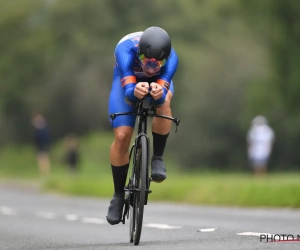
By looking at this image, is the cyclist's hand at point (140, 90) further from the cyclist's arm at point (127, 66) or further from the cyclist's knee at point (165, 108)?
the cyclist's knee at point (165, 108)

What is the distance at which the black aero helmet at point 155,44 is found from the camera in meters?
9.46

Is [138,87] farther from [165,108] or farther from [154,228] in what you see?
[154,228]

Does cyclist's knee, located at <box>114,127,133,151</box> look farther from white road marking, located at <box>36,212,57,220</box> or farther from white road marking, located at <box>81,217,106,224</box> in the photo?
white road marking, located at <box>36,212,57,220</box>

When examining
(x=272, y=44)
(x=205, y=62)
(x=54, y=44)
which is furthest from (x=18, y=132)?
(x=272, y=44)

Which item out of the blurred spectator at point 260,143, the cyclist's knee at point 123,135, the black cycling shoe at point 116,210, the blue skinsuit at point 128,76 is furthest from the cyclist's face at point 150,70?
the blurred spectator at point 260,143

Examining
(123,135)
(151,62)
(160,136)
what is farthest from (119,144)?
(151,62)

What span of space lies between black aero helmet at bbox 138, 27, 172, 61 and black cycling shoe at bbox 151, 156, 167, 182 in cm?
116

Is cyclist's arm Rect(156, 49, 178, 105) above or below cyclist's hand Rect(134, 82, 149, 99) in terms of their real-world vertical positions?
above

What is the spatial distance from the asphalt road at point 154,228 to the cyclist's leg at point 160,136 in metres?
0.65

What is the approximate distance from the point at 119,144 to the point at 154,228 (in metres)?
2.19

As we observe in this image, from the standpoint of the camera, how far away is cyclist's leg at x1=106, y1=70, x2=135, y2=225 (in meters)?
9.95

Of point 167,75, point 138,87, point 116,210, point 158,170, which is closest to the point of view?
point 138,87

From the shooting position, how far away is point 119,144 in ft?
32.9

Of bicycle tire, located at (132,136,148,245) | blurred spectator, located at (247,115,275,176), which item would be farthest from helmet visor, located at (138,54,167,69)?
blurred spectator, located at (247,115,275,176)
